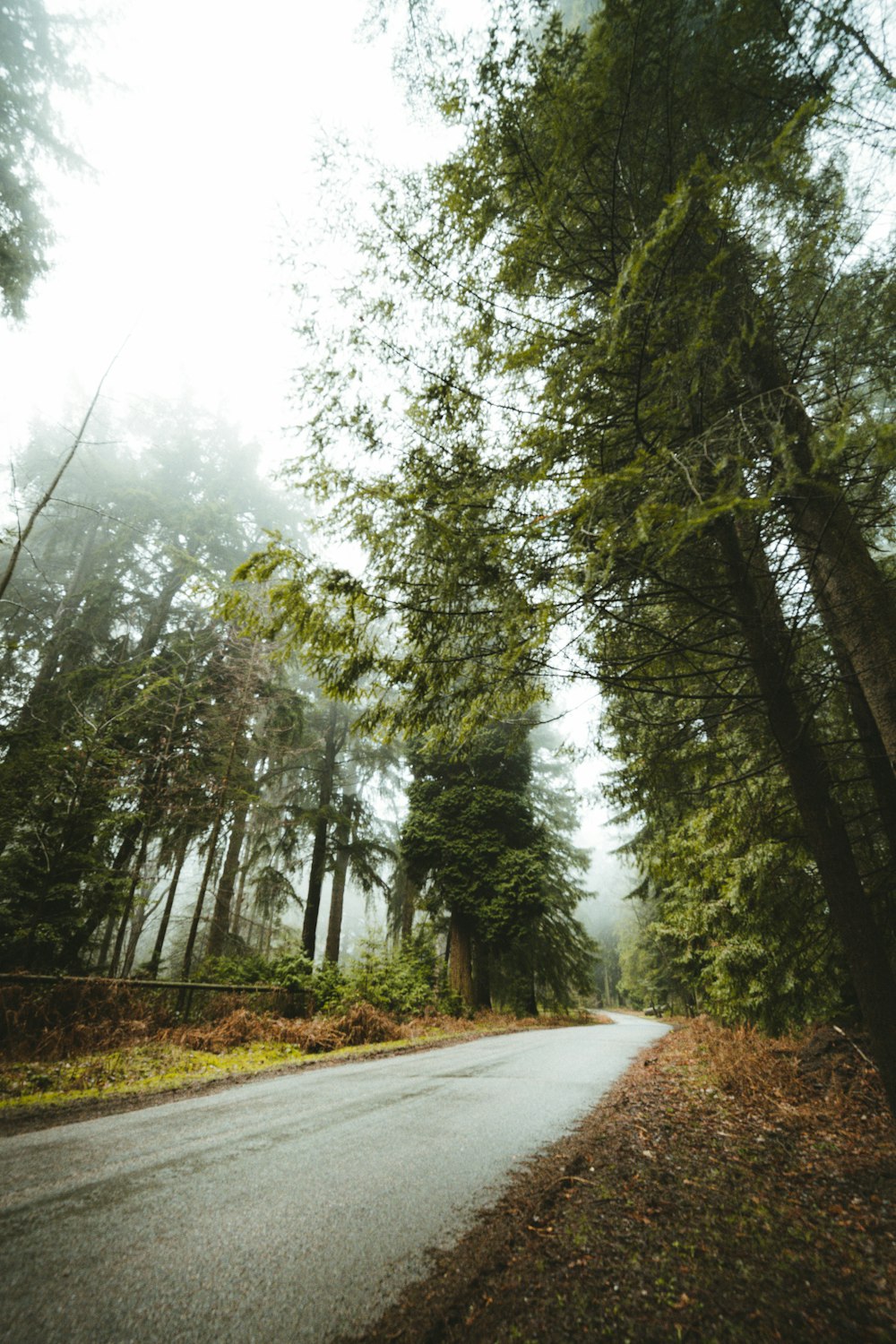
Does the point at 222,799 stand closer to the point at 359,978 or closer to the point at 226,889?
the point at 226,889

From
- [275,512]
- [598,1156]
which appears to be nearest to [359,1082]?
[598,1156]

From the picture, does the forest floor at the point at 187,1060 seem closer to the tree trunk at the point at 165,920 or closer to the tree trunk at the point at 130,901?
the tree trunk at the point at 130,901

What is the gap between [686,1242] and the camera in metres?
2.24

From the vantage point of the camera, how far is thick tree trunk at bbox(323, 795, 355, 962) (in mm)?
15875

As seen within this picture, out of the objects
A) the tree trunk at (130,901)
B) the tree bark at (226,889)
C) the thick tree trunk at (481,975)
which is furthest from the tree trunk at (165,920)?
the thick tree trunk at (481,975)

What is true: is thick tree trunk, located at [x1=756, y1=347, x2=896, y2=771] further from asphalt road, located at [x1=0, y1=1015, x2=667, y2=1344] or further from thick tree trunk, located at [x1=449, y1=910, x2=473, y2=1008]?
thick tree trunk, located at [x1=449, y1=910, x2=473, y2=1008]

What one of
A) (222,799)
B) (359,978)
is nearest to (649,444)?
(222,799)

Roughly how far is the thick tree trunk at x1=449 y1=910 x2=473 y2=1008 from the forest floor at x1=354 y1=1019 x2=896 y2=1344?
12316mm

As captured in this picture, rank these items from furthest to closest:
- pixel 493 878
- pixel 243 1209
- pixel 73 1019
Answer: pixel 493 878
pixel 73 1019
pixel 243 1209

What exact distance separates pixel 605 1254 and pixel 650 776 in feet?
12.5

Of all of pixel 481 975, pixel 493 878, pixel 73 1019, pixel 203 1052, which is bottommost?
pixel 203 1052

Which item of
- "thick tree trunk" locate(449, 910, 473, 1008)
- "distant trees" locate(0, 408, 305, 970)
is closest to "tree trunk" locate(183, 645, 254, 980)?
"distant trees" locate(0, 408, 305, 970)

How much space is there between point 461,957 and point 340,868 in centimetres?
474

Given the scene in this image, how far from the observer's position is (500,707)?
465 centimetres
